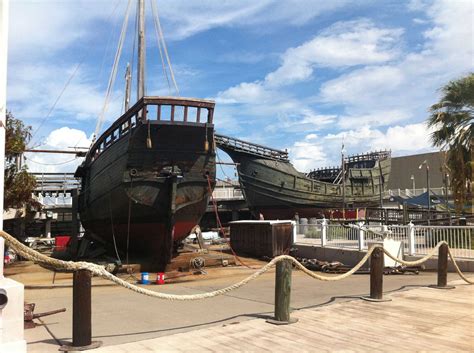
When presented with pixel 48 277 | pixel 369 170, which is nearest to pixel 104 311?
pixel 48 277

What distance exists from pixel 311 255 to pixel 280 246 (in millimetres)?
1208

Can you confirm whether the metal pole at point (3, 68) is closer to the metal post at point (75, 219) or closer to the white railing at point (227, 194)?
the metal post at point (75, 219)

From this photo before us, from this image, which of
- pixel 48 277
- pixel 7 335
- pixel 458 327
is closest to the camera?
pixel 7 335

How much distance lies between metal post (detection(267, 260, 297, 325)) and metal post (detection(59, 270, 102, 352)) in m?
2.31

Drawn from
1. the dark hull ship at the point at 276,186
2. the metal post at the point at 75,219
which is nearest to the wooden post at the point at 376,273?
the metal post at the point at 75,219

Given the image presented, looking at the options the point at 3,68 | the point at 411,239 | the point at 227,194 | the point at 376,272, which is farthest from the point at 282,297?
the point at 227,194

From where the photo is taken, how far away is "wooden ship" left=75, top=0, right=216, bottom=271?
1390 centimetres

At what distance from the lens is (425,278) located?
34.9 ft

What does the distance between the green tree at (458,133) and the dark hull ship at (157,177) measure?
864cm

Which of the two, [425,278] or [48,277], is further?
[48,277]

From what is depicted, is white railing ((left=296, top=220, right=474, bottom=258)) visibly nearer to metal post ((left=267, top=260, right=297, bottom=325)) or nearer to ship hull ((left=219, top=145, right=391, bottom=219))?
metal post ((left=267, top=260, right=297, bottom=325))

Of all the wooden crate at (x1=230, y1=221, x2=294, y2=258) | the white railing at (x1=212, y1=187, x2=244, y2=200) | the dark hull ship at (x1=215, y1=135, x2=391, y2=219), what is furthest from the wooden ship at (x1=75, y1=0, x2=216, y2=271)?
the white railing at (x1=212, y1=187, x2=244, y2=200)

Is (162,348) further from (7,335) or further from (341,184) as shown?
(341,184)

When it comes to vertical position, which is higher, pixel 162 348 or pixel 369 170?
pixel 369 170
